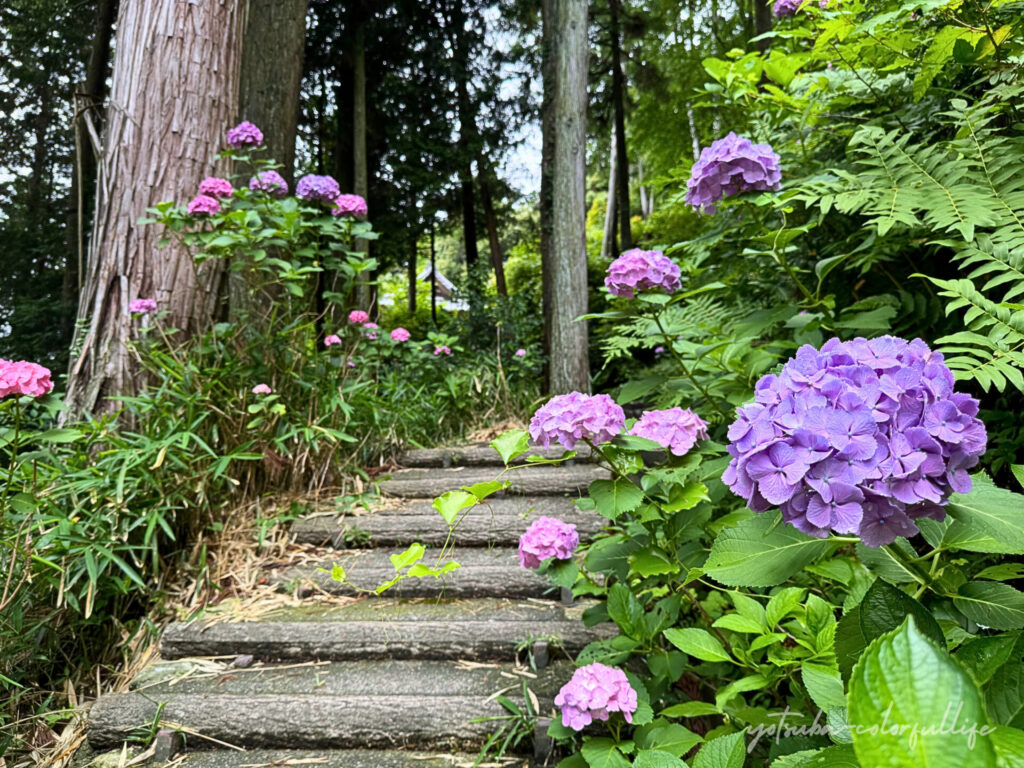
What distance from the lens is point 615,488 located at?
1.11 metres

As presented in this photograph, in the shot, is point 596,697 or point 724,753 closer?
point 724,753

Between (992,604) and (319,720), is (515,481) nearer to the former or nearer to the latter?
(319,720)

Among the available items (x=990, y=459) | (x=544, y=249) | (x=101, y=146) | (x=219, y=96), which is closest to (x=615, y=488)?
(x=990, y=459)

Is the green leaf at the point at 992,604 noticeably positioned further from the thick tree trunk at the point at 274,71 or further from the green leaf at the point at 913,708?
the thick tree trunk at the point at 274,71

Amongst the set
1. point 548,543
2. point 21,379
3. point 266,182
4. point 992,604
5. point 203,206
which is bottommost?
point 548,543

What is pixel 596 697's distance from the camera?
1.14 m

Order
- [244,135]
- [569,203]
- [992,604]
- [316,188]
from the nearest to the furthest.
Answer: [992,604] < [244,135] < [316,188] < [569,203]

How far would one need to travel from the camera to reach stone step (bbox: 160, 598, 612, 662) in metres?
1.82

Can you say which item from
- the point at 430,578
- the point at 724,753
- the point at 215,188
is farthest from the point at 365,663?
the point at 215,188

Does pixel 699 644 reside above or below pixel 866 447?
below

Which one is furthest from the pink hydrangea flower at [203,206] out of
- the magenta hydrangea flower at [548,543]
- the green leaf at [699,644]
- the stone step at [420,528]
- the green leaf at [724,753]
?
the green leaf at [724,753]

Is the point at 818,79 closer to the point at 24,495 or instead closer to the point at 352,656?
the point at 352,656

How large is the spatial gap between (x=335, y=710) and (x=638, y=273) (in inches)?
56.3

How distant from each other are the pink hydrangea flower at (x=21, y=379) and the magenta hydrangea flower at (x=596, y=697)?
147cm
